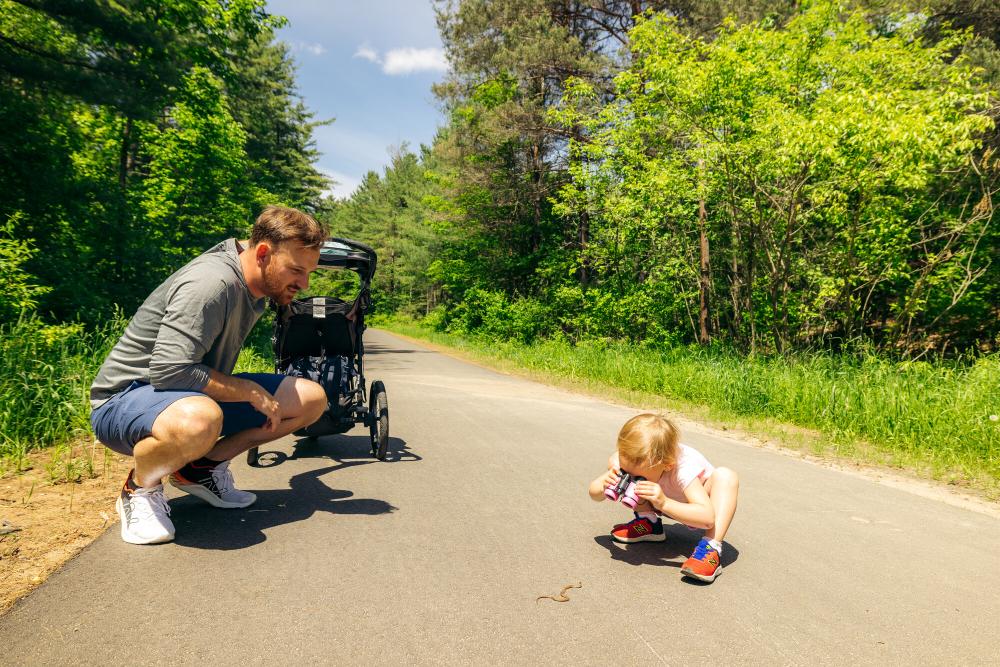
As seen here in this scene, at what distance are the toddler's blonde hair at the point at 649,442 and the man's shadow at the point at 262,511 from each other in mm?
1698

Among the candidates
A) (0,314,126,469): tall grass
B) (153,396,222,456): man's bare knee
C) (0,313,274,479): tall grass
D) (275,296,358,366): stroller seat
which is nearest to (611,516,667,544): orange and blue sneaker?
(153,396,222,456): man's bare knee

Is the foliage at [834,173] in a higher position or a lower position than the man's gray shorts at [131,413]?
higher

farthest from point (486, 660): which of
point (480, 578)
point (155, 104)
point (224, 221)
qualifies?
point (224, 221)

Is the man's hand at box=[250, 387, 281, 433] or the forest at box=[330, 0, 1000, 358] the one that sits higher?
the forest at box=[330, 0, 1000, 358]

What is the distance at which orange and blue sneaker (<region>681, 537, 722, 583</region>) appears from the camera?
2748mm

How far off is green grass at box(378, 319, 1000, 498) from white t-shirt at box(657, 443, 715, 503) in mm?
3365

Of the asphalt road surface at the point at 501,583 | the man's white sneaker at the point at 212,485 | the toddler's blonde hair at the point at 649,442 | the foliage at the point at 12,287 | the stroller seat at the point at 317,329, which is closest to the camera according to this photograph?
the asphalt road surface at the point at 501,583

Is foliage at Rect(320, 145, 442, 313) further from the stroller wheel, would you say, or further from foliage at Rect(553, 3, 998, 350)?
the stroller wheel

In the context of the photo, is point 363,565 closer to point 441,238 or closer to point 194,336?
point 194,336

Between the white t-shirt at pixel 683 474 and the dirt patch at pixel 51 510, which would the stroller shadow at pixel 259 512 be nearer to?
the dirt patch at pixel 51 510

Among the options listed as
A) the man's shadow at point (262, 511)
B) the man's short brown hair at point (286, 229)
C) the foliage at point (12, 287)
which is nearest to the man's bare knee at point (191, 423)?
the man's shadow at point (262, 511)

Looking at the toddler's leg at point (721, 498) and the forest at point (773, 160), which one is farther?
the forest at point (773, 160)

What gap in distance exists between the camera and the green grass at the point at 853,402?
18.3 feet

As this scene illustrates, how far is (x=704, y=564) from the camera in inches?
109
